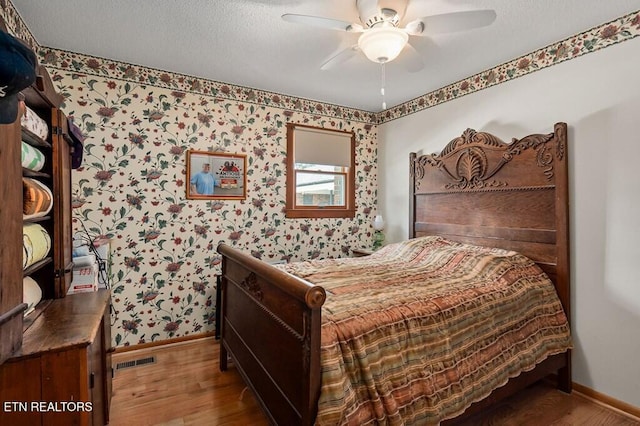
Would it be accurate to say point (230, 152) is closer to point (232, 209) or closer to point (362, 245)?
point (232, 209)

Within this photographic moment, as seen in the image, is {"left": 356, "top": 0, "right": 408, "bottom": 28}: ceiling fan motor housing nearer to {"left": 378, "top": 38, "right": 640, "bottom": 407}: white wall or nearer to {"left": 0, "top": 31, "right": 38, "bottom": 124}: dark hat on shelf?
{"left": 378, "top": 38, "right": 640, "bottom": 407}: white wall

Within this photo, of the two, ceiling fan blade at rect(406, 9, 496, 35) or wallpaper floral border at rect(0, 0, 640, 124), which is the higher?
wallpaper floral border at rect(0, 0, 640, 124)

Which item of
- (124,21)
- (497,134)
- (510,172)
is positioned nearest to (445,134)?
(497,134)

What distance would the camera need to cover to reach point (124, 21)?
2.17m

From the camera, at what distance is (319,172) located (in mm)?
3939

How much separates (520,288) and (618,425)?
95 cm

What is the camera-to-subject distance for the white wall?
2.11m

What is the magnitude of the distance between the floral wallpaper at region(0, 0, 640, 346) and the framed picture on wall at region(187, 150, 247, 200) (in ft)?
0.21

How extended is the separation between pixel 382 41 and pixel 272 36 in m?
0.90

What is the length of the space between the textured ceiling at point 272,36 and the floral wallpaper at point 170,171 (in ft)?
0.49

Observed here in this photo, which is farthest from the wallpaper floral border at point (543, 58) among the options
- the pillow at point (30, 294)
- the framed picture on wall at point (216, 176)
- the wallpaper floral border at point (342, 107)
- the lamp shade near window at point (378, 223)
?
the pillow at point (30, 294)

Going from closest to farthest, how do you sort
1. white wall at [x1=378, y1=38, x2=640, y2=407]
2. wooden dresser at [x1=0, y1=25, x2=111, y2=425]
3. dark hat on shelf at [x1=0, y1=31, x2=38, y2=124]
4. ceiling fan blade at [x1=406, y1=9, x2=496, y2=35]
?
dark hat on shelf at [x1=0, y1=31, x2=38, y2=124]
wooden dresser at [x1=0, y1=25, x2=111, y2=425]
ceiling fan blade at [x1=406, y1=9, x2=496, y2=35]
white wall at [x1=378, y1=38, x2=640, y2=407]

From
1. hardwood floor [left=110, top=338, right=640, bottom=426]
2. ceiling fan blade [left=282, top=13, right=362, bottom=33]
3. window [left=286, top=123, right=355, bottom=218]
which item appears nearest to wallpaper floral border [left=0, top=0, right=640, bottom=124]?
window [left=286, top=123, right=355, bottom=218]

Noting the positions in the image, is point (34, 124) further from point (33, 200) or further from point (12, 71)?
point (12, 71)
